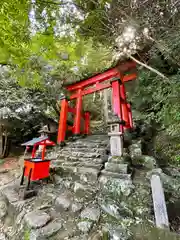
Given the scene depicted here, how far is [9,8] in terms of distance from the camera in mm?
2432

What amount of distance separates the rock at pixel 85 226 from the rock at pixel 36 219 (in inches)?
22.7

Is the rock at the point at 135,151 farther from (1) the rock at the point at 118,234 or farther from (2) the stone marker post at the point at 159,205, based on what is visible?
(1) the rock at the point at 118,234

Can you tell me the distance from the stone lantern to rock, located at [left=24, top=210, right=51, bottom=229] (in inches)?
85.5

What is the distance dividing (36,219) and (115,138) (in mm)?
2575

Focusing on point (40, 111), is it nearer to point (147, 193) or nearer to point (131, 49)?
point (131, 49)

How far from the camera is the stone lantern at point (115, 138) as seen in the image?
380 cm

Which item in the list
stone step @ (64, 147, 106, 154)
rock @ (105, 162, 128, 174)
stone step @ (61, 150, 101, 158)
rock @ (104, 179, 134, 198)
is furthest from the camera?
stone step @ (64, 147, 106, 154)

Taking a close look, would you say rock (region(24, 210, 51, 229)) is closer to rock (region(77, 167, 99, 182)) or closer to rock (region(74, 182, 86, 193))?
rock (region(74, 182, 86, 193))

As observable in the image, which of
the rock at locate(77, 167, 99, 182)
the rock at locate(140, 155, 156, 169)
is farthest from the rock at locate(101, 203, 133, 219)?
the rock at locate(140, 155, 156, 169)

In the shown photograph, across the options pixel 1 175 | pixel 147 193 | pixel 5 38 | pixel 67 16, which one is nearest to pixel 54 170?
pixel 1 175

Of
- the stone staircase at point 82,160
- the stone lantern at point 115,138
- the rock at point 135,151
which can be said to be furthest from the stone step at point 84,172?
the rock at point 135,151

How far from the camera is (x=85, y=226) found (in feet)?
7.26

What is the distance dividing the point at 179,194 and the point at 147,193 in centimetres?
60

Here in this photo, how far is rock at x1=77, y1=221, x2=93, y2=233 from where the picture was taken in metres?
2.17
